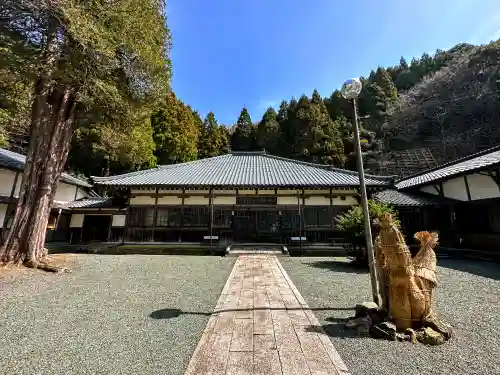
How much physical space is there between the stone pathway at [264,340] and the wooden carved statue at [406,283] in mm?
1144

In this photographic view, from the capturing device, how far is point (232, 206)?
1388 cm

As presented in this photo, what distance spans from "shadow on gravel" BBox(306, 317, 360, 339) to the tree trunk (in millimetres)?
7626

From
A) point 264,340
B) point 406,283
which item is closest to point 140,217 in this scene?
point 264,340

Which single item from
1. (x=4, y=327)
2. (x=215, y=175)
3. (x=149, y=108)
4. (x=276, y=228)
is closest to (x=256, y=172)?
(x=215, y=175)

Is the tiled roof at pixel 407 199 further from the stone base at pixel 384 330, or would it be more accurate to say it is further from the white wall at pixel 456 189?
the stone base at pixel 384 330

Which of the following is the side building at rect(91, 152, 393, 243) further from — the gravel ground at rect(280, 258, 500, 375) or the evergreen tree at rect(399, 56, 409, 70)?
the evergreen tree at rect(399, 56, 409, 70)

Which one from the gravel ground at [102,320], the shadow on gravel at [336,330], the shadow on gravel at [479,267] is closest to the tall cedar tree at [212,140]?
the gravel ground at [102,320]

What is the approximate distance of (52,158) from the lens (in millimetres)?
7930

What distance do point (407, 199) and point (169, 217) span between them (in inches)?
559

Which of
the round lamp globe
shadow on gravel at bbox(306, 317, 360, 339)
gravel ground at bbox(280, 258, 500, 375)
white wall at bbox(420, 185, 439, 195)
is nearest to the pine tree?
white wall at bbox(420, 185, 439, 195)

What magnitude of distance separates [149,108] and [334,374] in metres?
10.6

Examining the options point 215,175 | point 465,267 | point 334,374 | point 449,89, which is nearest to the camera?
point 334,374

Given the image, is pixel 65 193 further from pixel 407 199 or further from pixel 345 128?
pixel 345 128

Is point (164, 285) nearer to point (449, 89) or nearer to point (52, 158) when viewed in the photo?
point (52, 158)
